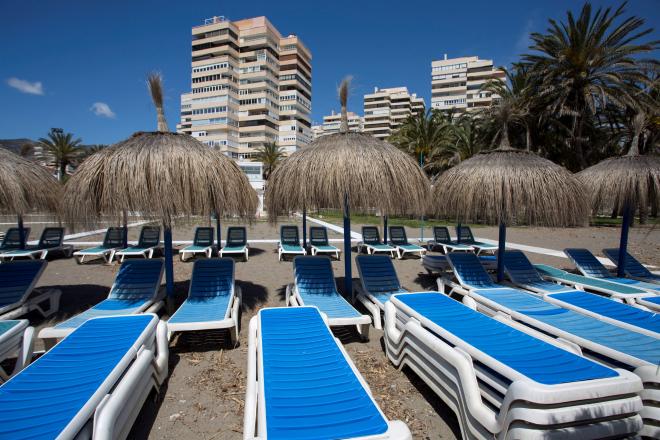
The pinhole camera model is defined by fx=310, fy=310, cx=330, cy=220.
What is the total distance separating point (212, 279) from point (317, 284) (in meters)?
1.93

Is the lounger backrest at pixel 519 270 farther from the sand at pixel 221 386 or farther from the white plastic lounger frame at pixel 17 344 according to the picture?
the white plastic lounger frame at pixel 17 344

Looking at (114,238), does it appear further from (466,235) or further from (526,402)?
(466,235)

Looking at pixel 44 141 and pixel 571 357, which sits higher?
pixel 44 141

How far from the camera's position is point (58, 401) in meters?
2.36

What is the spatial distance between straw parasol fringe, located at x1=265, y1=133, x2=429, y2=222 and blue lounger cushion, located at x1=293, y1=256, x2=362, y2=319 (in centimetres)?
132

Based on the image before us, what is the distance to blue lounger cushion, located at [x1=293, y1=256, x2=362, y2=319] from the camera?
207 inches

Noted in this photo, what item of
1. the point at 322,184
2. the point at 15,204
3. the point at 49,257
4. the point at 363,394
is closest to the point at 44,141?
the point at 49,257

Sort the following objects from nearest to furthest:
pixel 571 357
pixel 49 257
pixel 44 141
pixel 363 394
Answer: pixel 363 394, pixel 571 357, pixel 49 257, pixel 44 141

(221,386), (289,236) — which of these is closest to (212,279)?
(221,386)

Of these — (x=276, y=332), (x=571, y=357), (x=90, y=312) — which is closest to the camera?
(x=571, y=357)

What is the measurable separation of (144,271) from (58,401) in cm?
350

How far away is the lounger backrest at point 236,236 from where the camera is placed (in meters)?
11.9

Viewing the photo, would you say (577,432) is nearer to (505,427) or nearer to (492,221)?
(505,427)

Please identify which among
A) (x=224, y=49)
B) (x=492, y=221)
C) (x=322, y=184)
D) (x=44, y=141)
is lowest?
(x=492, y=221)
